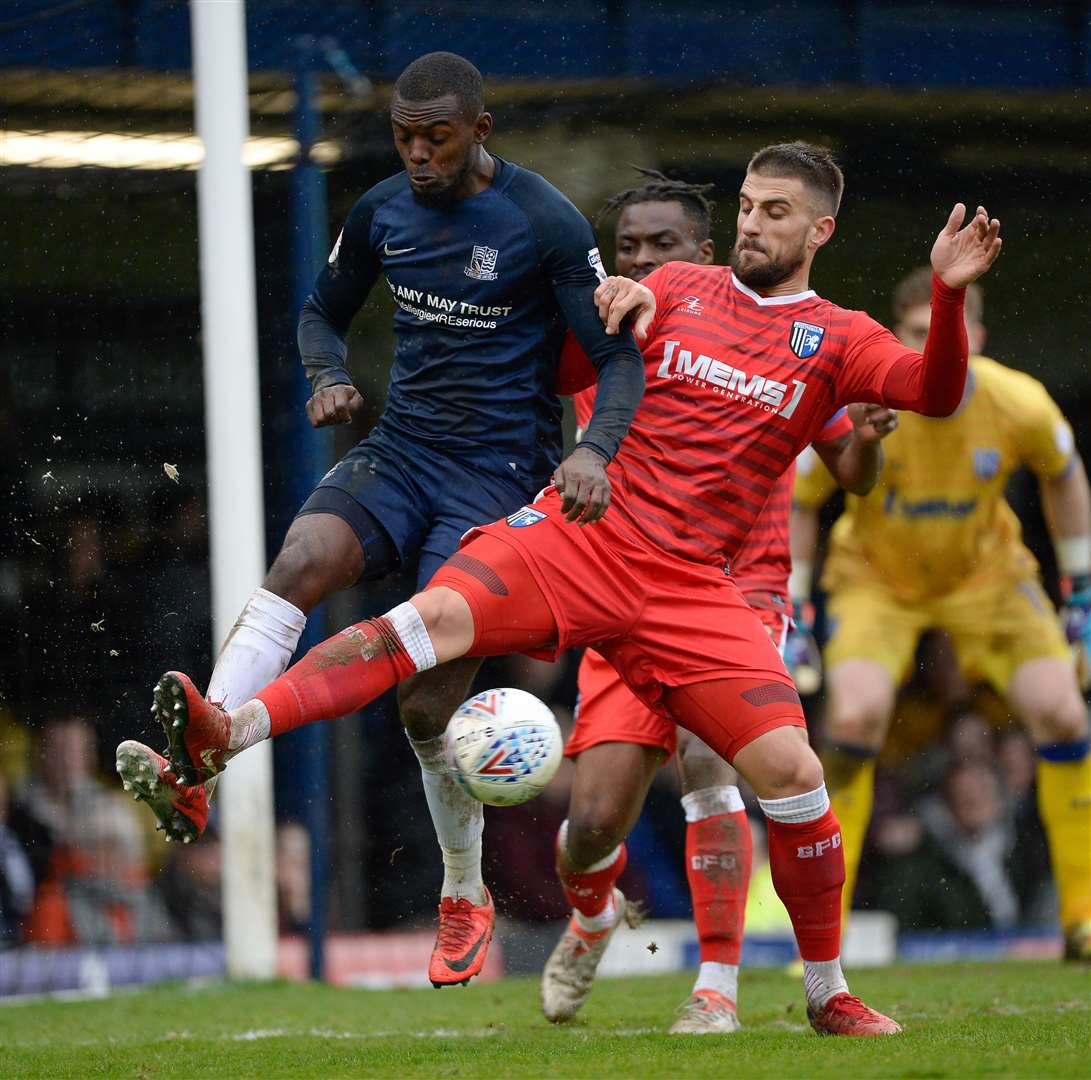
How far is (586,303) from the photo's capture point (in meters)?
4.86

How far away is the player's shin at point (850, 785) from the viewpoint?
291 inches

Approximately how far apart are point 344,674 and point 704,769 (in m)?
1.51

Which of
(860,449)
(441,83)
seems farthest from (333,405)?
(860,449)

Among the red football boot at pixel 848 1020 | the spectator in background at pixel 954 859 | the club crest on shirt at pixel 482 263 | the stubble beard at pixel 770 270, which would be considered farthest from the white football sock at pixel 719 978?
the spectator in background at pixel 954 859

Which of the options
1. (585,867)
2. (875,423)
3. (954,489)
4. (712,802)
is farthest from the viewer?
(954,489)

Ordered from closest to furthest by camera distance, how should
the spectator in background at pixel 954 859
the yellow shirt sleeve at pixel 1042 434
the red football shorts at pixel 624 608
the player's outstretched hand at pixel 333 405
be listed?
the red football shorts at pixel 624 608
the player's outstretched hand at pixel 333 405
the yellow shirt sleeve at pixel 1042 434
the spectator in background at pixel 954 859

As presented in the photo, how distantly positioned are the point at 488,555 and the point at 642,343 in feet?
2.44

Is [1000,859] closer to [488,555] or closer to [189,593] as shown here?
[189,593]

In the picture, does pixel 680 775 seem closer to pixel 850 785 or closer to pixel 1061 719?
pixel 850 785

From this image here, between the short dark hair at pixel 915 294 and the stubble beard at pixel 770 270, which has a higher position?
the short dark hair at pixel 915 294

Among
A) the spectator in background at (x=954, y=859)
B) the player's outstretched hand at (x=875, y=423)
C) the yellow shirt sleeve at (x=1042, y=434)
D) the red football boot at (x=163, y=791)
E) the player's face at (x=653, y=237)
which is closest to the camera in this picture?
the red football boot at (x=163, y=791)

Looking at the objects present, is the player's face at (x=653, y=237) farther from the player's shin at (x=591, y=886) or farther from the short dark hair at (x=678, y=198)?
the player's shin at (x=591, y=886)

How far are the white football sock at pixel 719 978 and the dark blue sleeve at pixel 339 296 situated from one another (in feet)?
6.57

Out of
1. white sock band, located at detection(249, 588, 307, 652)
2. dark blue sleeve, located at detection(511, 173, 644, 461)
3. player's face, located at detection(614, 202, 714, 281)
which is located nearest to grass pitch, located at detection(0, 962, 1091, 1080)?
white sock band, located at detection(249, 588, 307, 652)
